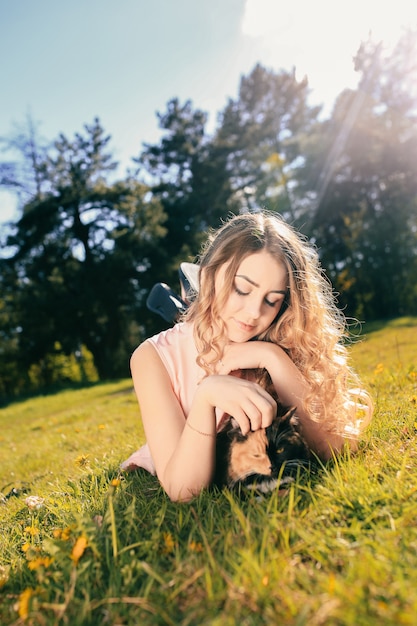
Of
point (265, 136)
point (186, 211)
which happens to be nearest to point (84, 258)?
point (186, 211)

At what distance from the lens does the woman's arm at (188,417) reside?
1.87m

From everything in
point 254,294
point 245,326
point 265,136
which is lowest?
point 245,326

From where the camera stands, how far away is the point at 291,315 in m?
2.62

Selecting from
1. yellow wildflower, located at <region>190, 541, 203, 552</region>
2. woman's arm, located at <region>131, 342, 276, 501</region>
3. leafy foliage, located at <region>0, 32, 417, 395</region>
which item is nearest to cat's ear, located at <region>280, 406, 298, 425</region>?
woman's arm, located at <region>131, 342, 276, 501</region>

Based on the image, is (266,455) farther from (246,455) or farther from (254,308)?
(254,308)

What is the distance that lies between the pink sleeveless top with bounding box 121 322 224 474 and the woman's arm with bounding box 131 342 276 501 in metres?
0.08

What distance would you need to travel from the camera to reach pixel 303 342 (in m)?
2.68

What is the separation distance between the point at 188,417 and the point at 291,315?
0.90 m

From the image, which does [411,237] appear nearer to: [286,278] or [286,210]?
[286,210]

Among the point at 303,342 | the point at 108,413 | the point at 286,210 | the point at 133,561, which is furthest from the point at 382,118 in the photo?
the point at 133,561

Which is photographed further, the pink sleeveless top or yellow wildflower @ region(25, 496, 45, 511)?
yellow wildflower @ region(25, 496, 45, 511)

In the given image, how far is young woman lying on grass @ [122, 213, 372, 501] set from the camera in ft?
6.88

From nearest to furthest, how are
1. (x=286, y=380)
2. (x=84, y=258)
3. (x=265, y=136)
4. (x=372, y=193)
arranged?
(x=286, y=380) → (x=84, y=258) → (x=372, y=193) → (x=265, y=136)

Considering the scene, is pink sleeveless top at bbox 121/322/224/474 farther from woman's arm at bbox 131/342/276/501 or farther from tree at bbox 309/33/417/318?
tree at bbox 309/33/417/318
